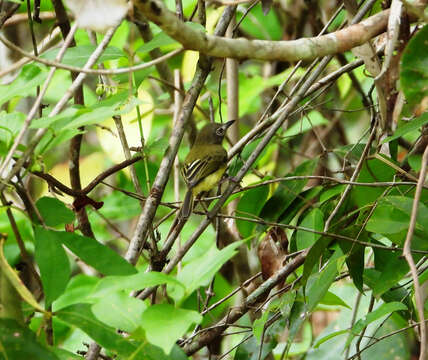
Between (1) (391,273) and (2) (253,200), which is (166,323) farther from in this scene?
(2) (253,200)

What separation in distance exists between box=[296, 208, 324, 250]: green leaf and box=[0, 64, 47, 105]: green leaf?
3.79 ft

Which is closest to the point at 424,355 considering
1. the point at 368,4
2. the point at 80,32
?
the point at 368,4

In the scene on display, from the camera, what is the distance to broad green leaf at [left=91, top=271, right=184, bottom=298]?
184 centimetres

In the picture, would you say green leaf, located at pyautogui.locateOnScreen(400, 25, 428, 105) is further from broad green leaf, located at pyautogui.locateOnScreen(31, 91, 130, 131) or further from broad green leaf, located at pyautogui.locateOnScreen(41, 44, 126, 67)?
broad green leaf, located at pyautogui.locateOnScreen(41, 44, 126, 67)

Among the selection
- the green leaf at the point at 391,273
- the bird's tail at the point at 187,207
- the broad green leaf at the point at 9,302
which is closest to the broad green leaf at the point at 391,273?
the green leaf at the point at 391,273

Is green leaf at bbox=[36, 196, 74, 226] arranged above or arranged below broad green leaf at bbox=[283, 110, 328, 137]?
above

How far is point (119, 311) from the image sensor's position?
191cm

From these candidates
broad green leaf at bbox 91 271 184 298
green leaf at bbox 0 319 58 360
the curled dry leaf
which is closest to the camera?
broad green leaf at bbox 91 271 184 298

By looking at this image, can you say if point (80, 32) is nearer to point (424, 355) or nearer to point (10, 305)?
point (10, 305)

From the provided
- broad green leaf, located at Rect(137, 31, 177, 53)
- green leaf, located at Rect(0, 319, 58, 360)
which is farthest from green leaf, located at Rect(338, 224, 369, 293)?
green leaf, located at Rect(0, 319, 58, 360)

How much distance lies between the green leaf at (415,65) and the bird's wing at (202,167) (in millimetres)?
1725

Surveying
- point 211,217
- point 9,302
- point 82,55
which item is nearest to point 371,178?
point 211,217

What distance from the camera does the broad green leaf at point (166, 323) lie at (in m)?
1.71

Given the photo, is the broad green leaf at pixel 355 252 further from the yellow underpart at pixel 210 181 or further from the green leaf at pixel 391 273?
the yellow underpart at pixel 210 181
